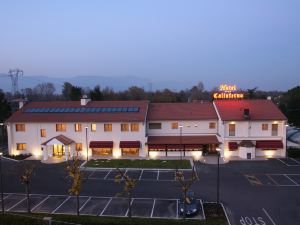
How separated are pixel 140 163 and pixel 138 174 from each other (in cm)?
526

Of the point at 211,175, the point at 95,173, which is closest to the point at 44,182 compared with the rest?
the point at 95,173

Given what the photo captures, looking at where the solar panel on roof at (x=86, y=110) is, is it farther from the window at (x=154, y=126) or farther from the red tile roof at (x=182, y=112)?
the red tile roof at (x=182, y=112)

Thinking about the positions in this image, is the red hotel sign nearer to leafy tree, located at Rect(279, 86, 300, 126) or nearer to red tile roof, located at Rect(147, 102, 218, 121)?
red tile roof, located at Rect(147, 102, 218, 121)

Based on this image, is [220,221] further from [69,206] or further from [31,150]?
[31,150]

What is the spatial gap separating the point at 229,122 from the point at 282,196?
19438 millimetres

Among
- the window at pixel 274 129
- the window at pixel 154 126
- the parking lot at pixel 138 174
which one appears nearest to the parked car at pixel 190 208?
the parking lot at pixel 138 174

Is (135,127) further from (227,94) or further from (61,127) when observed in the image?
(227,94)

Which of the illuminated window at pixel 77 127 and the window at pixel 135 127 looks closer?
the window at pixel 135 127

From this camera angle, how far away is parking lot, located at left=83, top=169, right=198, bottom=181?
1679 inches

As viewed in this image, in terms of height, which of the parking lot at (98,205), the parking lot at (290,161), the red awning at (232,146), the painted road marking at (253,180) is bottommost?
the parking lot at (98,205)

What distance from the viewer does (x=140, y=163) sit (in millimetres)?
49500

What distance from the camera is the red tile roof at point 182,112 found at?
2213 inches

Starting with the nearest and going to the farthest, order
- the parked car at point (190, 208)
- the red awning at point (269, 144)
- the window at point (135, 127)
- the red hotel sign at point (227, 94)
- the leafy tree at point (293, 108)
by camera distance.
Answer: the parked car at point (190, 208) → the red awning at point (269, 144) → the window at point (135, 127) → the red hotel sign at point (227, 94) → the leafy tree at point (293, 108)

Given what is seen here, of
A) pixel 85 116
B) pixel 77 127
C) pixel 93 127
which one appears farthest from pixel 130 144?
pixel 77 127
